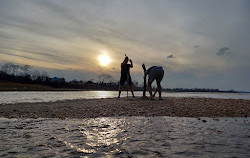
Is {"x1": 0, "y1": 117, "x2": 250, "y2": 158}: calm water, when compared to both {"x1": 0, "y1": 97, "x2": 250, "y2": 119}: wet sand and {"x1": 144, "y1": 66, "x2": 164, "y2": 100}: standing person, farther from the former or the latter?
{"x1": 144, "y1": 66, "x2": 164, "y2": 100}: standing person

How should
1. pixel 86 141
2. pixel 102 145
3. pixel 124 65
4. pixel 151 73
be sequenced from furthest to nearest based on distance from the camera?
pixel 124 65 < pixel 151 73 < pixel 86 141 < pixel 102 145

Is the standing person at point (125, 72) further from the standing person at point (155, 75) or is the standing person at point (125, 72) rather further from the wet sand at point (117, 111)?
the wet sand at point (117, 111)

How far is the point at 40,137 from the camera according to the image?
4195 mm

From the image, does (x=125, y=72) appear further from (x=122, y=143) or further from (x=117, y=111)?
(x=122, y=143)

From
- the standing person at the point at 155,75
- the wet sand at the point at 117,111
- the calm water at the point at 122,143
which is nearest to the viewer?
the calm water at the point at 122,143

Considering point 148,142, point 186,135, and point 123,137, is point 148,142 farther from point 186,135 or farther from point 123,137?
point 186,135

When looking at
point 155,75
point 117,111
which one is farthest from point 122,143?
point 155,75

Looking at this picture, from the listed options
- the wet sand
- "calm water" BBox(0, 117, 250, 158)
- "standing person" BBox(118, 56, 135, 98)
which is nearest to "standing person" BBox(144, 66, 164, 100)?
"standing person" BBox(118, 56, 135, 98)

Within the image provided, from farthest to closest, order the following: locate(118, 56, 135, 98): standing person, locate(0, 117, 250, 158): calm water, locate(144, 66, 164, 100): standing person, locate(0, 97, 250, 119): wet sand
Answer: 1. locate(118, 56, 135, 98): standing person
2. locate(144, 66, 164, 100): standing person
3. locate(0, 97, 250, 119): wet sand
4. locate(0, 117, 250, 158): calm water

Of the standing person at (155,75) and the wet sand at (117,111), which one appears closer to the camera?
Result: the wet sand at (117,111)

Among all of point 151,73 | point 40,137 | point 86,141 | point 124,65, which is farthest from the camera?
point 124,65

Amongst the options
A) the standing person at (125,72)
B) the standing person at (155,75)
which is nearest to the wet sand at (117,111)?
the standing person at (155,75)

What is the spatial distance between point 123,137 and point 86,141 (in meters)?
0.88

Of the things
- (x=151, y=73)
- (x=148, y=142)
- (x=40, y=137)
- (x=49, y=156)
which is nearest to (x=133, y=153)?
(x=148, y=142)
